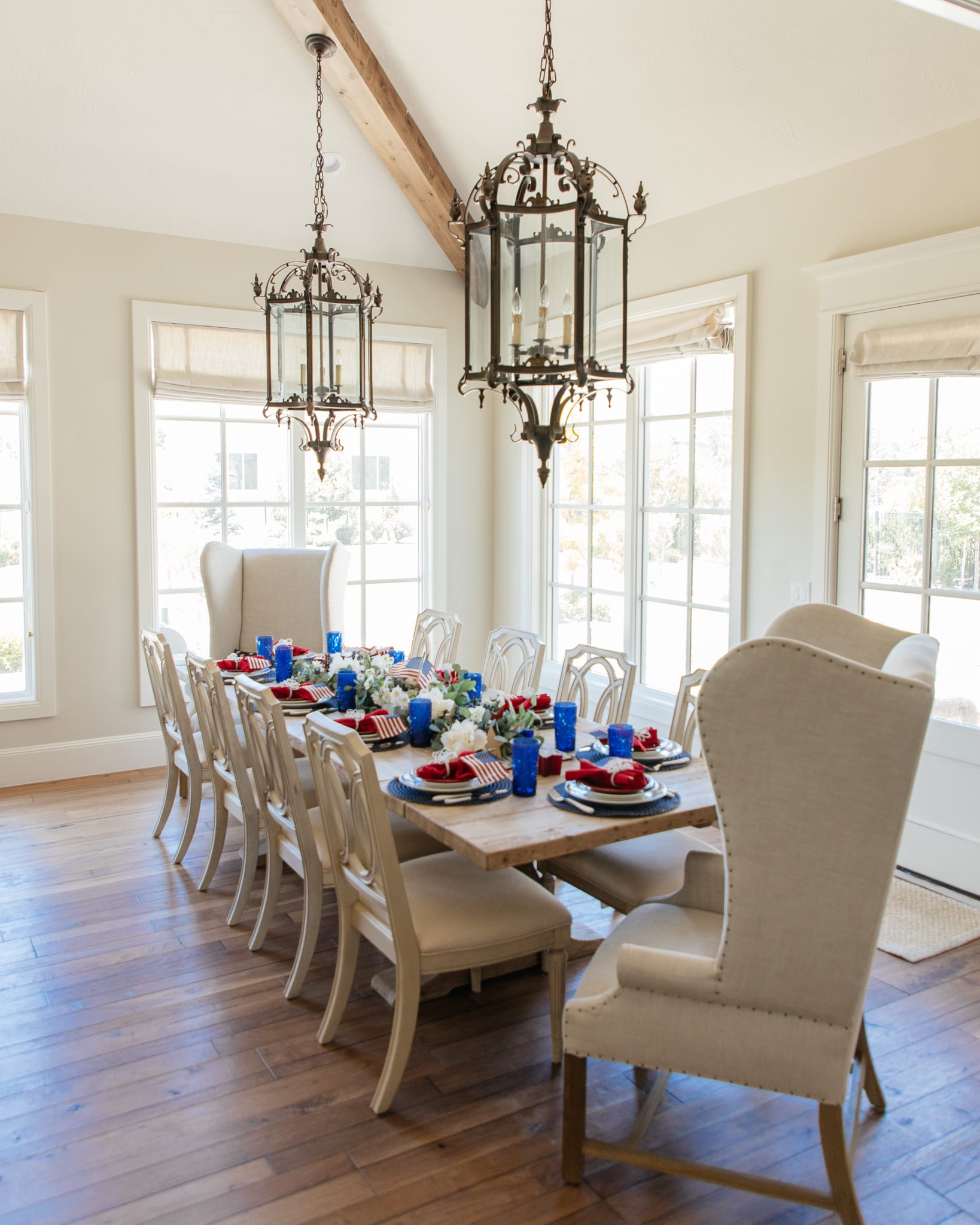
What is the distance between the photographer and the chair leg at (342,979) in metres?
2.62

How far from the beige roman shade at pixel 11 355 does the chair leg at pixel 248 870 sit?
2.80 meters

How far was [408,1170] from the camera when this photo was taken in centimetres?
214

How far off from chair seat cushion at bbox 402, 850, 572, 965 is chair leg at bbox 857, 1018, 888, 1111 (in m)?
0.72

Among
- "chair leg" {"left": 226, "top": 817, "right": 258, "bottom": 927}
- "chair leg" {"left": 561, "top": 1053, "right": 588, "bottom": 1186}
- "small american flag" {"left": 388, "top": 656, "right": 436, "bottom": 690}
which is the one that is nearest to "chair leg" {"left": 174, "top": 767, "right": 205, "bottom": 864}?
"chair leg" {"left": 226, "top": 817, "right": 258, "bottom": 927}

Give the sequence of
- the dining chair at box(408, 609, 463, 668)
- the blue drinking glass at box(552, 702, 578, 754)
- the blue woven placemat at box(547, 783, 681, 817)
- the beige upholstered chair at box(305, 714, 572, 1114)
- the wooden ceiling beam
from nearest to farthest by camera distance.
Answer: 1. the beige upholstered chair at box(305, 714, 572, 1114)
2. the blue woven placemat at box(547, 783, 681, 817)
3. the blue drinking glass at box(552, 702, 578, 754)
4. the wooden ceiling beam
5. the dining chair at box(408, 609, 463, 668)

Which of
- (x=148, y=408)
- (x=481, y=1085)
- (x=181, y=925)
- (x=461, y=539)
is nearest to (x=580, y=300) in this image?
(x=481, y=1085)

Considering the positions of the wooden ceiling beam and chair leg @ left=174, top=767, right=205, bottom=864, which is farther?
the wooden ceiling beam

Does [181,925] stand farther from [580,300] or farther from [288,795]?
[580,300]

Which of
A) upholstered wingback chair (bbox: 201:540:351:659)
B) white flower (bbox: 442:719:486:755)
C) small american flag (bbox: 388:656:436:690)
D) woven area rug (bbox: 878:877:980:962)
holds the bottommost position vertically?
woven area rug (bbox: 878:877:980:962)

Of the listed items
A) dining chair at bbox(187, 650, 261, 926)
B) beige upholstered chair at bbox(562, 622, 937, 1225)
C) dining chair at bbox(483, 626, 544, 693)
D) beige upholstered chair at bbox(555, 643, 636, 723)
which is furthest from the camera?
dining chair at bbox(483, 626, 544, 693)

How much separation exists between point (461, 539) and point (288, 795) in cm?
360

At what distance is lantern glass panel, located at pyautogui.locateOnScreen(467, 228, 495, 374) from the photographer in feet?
8.13

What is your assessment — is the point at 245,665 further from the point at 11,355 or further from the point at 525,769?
the point at 11,355

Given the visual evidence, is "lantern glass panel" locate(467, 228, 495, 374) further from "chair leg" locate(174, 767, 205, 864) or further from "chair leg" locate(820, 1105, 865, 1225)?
"chair leg" locate(174, 767, 205, 864)
